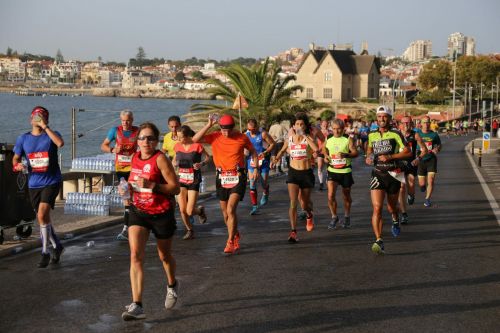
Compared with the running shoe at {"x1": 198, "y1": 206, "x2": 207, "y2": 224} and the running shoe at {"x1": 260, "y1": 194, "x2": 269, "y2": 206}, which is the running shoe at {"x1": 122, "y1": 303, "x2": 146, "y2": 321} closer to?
the running shoe at {"x1": 198, "y1": 206, "x2": 207, "y2": 224}

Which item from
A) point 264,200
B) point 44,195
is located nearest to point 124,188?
point 44,195

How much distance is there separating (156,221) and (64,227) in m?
5.75

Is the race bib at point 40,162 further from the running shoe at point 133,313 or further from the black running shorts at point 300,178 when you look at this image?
the black running shorts at point 300,178

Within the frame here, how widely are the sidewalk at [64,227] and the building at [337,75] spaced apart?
392 feet

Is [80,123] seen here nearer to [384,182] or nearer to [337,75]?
[337,75]

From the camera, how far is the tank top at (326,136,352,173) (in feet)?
44.0

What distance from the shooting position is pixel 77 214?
14.7 metres

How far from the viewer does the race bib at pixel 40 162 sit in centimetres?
1009

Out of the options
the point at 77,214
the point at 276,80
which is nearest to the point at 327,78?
the point at 276,80

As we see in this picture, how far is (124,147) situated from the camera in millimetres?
11859

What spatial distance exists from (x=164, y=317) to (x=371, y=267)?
3402 mm

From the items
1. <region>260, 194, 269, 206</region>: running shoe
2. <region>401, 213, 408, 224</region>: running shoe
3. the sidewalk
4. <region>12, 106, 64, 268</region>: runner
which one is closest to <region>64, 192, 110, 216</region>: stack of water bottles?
the sidewalk

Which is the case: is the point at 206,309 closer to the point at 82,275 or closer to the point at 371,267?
the point at 82,275

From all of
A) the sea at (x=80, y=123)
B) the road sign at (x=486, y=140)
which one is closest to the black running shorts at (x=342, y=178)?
the sea at (x=80, y=123)
